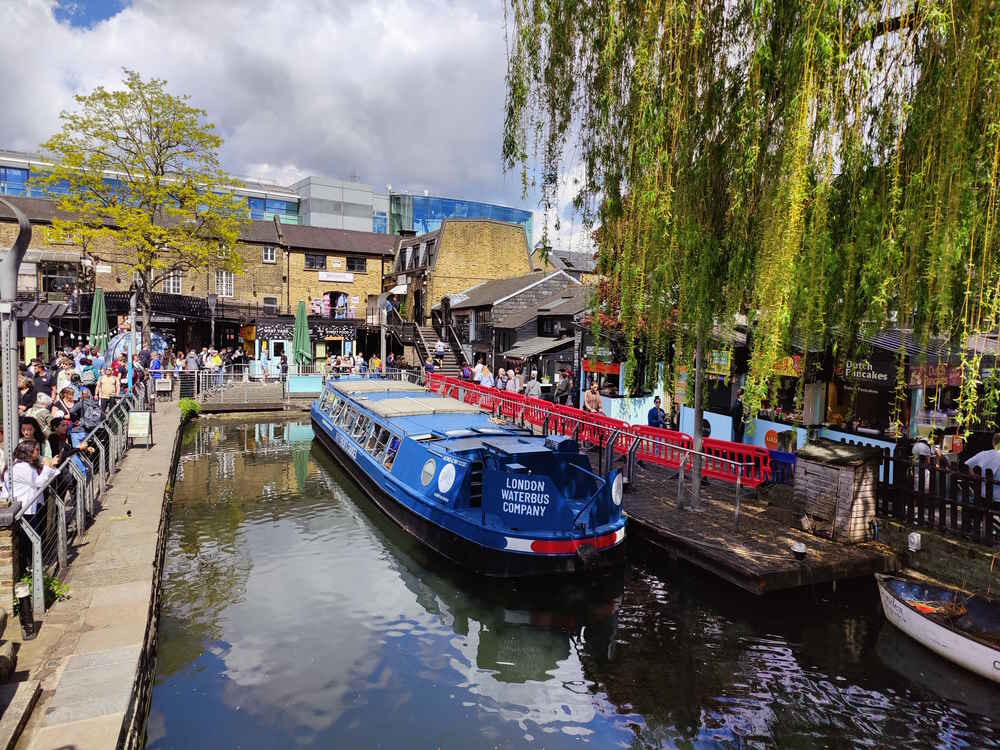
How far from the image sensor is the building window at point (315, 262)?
4066 centimetres

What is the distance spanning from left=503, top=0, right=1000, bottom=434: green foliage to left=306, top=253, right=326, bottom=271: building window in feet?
114

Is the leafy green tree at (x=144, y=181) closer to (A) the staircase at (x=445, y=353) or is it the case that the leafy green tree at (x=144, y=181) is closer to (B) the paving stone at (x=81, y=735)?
(A) the staircase at (x=445, y=353)

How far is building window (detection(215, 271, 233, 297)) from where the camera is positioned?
125 ft

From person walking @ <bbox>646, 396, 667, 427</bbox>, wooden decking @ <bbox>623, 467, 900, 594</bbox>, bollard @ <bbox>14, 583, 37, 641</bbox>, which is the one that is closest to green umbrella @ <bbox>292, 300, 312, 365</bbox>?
person walking @ <bbox>646, 396, 667, 427</bbox>

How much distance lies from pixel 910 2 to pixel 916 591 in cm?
629

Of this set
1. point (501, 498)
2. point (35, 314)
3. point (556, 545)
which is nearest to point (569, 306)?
point (501, 498)

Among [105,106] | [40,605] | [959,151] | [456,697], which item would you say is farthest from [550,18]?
[105,106]

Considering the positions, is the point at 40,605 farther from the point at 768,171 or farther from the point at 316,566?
the point at 768,171

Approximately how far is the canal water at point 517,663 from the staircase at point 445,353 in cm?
2312

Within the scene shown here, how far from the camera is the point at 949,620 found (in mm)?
6879

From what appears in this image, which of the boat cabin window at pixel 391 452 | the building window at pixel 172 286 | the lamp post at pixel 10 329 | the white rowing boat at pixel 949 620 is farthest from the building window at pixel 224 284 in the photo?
the white rowing boat at pixel 949 620

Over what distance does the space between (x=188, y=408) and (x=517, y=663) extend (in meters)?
18.7

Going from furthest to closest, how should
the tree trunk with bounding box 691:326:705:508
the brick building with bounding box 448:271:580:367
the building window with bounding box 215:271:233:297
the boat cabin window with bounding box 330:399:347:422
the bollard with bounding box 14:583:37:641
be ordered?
the building window with bounding box 215:271:233:297 < the brick building with bounding box 448:271:580:367 < the boat cabin window with bounding box 330:399:347:422 < the tree trunk with bounding box 691:326:705:508 < the bollard with bounding box 14:583:37:641

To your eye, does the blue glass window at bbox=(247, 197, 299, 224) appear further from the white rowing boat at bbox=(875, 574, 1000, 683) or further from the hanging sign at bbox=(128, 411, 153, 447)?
the white rowing boat at bbox=(875, 574, 1000, 683)
